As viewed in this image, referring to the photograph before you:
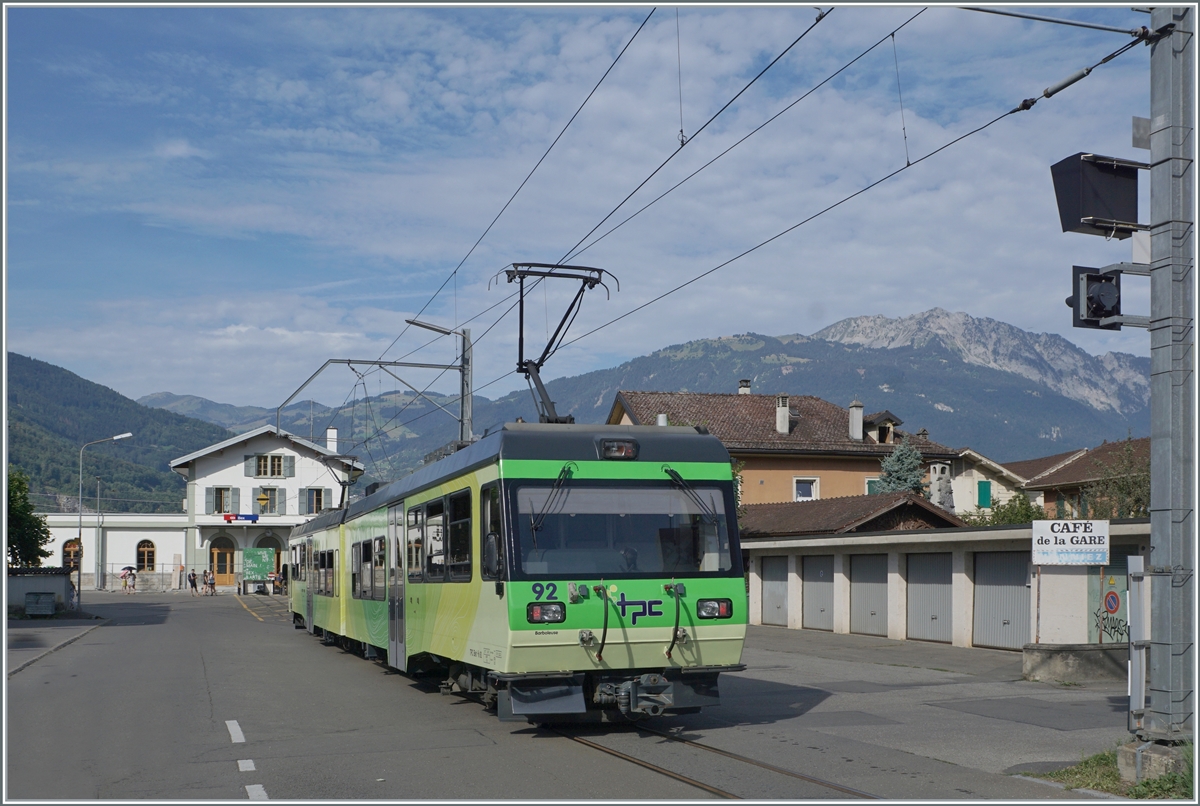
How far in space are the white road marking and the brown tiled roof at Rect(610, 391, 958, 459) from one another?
42258 millimetres

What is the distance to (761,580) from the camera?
3706cm

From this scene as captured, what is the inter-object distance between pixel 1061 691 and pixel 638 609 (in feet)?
28.1

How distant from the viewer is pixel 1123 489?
139ft

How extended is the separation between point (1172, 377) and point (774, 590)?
27.7m

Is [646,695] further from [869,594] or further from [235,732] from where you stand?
[869,594]

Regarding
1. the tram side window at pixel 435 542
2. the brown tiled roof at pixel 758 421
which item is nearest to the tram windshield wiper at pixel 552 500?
the tram side window at pixel 435 542

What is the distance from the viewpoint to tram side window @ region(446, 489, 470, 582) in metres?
12.9

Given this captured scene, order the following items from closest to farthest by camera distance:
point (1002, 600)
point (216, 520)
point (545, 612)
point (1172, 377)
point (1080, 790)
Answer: point (1172, 377)
point (1080, 790)
point (545, 612)
point (1002, 600)
point (216, 520)

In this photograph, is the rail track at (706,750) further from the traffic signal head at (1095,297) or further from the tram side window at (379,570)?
the tram side window at (379,570)

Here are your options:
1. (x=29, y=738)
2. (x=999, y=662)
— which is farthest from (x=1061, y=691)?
(x=29, y=738)

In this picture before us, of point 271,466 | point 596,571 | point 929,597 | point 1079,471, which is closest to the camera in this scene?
point 596,571

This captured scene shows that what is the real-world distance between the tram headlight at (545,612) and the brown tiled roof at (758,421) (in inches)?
1715

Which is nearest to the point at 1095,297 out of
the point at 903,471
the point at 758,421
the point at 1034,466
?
the point at 903,471

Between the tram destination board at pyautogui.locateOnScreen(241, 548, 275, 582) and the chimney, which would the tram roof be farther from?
the tram destination board at pyautogui.locateOnScreen(241, 548, 275, 582)
